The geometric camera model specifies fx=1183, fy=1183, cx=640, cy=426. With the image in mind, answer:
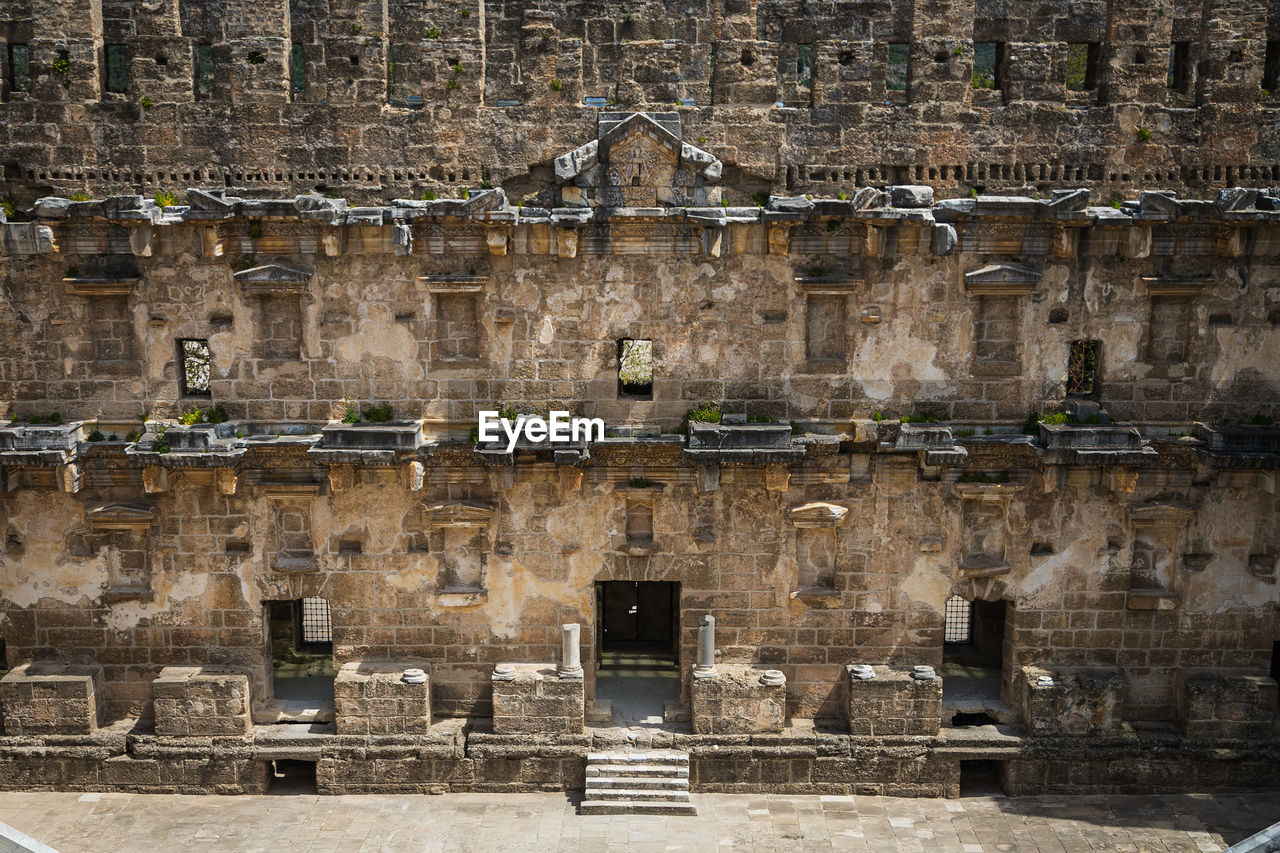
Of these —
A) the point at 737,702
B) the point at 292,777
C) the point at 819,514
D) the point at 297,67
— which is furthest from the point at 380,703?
the point at 297,67

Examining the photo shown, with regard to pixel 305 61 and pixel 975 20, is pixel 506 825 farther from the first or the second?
pixel 975 20

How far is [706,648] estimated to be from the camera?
728 inches

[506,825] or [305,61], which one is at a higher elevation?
[305,61]

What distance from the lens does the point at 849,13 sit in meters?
17.6

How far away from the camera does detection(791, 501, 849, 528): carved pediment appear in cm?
1827

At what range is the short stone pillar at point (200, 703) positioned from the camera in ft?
60.0

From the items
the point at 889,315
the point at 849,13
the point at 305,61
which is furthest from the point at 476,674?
the point at 849,13

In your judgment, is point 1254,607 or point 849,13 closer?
point 849,13

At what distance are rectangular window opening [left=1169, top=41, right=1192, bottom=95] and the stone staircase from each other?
12898 mm

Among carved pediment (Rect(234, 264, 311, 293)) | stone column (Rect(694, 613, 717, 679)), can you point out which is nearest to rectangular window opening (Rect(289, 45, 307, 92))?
carved pediment (Rect(234, 264, 311, 293))

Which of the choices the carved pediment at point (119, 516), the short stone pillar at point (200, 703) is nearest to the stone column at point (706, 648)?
the short stone pillar at point (200, 703)

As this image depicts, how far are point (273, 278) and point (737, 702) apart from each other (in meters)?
9.56

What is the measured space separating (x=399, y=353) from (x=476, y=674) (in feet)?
17.3

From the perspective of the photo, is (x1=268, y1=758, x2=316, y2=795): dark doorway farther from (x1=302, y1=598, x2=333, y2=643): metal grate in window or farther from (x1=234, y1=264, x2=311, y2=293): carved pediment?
(x1=234, y1=264, x2=311, y2=293): carved pediment
